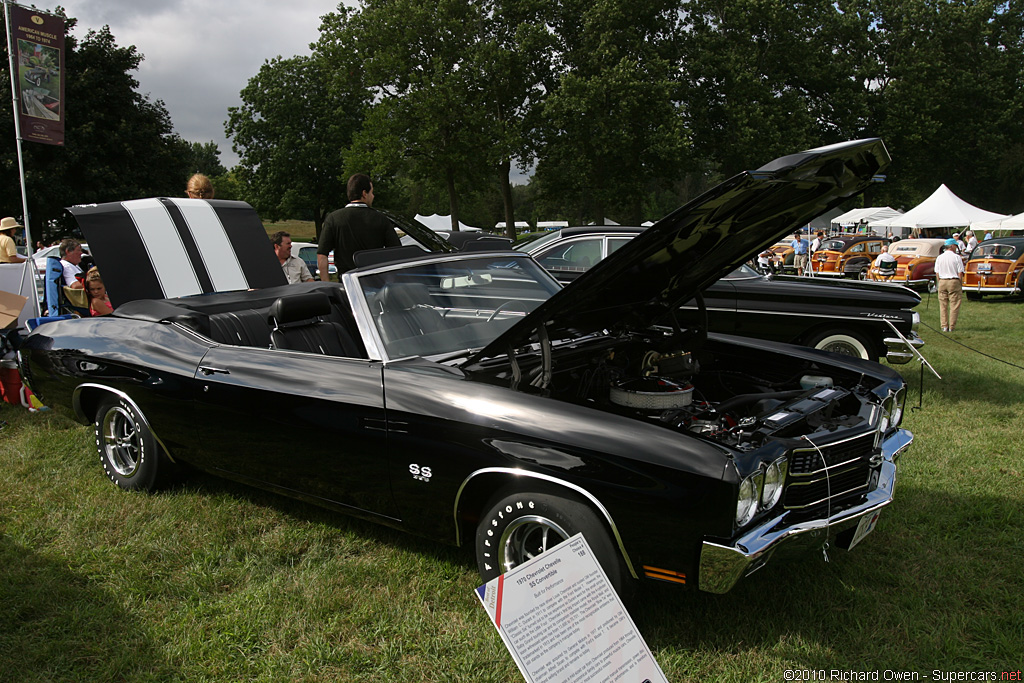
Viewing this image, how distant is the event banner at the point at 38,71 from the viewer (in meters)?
10.9

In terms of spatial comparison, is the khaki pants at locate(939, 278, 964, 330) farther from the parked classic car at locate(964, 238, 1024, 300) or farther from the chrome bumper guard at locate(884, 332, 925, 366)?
the parked classic car at locate(964, 238, 1024, 300)

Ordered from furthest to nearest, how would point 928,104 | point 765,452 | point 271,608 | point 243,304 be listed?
point 928,104, point 243,304, point 271,608, point 765,452

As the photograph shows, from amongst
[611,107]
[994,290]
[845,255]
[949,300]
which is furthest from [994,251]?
[611,107]

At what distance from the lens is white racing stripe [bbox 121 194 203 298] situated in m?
5.45

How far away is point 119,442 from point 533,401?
3.04 meters

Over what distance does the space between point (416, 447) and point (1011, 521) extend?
3234 mm

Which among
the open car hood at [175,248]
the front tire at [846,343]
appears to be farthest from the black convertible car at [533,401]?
the front tire at [846,343]

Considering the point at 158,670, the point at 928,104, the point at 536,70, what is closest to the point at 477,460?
the point at 158,670

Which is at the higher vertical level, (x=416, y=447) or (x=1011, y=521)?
(x=416, y=447)

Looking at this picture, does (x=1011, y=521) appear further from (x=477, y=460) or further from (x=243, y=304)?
(x=243, y=304)

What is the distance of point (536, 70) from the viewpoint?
29.9 meters

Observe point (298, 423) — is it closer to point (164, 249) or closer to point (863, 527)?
point (863, 527)

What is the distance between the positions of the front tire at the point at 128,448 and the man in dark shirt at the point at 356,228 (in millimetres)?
2070

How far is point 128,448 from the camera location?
444 centimetres
